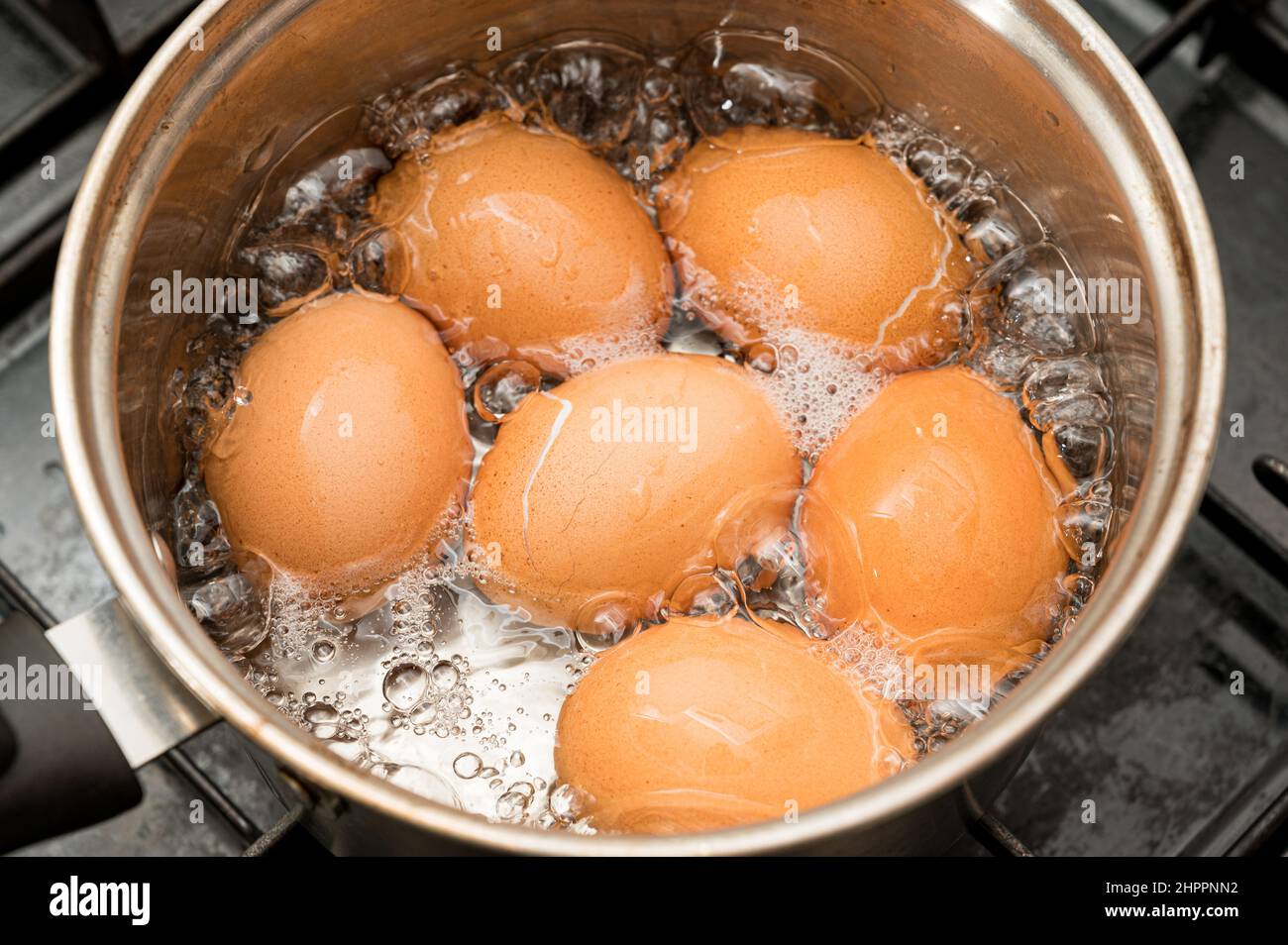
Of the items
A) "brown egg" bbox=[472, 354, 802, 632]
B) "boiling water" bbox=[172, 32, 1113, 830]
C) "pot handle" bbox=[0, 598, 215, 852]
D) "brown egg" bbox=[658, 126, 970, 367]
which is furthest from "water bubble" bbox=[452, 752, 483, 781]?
"brown egg" bbox=[658, 126, 970, 367]

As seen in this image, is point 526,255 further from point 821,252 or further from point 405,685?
point 405,685

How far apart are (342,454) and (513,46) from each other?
1.32 ft

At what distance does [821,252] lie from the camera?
0.87m

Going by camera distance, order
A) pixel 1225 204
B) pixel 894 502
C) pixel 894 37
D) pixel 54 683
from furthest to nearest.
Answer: pixel 1225 204
pixel 894 37
pixel 894 502
pixel 54 683

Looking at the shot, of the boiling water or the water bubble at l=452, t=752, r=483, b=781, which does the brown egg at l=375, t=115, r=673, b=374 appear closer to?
the boiling water

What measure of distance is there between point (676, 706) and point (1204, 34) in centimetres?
92

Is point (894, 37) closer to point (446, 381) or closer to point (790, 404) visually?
point (790, 404)

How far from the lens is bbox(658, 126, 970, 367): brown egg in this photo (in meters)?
0.87

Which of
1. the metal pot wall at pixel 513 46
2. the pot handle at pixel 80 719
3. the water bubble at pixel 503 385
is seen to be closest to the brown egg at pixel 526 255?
the water bubble at pixel 503 385

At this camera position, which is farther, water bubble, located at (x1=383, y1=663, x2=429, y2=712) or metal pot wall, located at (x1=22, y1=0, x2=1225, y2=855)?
water bubble, located at (x1=383, y1=663, x2=429, y2=712)

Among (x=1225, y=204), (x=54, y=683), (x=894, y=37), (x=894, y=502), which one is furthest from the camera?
(x=1225, y=204)

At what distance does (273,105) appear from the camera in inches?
34.9

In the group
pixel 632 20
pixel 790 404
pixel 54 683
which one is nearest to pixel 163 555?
pixel 54 683
